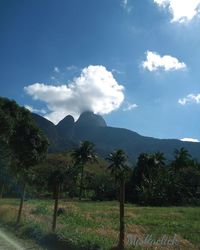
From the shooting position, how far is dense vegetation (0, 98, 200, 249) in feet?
107

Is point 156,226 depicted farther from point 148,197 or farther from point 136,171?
point 136,171

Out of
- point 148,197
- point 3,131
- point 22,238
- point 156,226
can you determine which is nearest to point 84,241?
point 22,238

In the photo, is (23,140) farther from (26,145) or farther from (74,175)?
(74,175)

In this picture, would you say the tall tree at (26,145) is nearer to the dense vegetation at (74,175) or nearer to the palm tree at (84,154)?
the dense vegetation at (74,175)

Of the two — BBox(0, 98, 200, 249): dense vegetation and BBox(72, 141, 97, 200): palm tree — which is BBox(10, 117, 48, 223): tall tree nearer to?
BBox(0, 98, 200, 249): dense vegetation

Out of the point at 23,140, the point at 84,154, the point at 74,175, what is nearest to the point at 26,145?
the point at 23,140

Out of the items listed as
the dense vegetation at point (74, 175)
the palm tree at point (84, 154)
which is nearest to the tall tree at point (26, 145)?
the dense vegetation at point (74, 175)

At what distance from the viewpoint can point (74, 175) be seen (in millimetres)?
77562

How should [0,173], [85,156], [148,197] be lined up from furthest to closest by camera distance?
[85,156]
[148,197]
[0,173]

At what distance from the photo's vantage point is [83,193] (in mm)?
80750

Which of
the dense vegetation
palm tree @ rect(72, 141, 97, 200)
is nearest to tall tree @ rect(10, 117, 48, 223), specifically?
the dense vegetation

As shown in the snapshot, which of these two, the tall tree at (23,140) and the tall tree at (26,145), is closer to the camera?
the tall tree at (23,140)

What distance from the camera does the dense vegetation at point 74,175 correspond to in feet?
107

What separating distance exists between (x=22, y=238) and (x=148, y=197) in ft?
162
